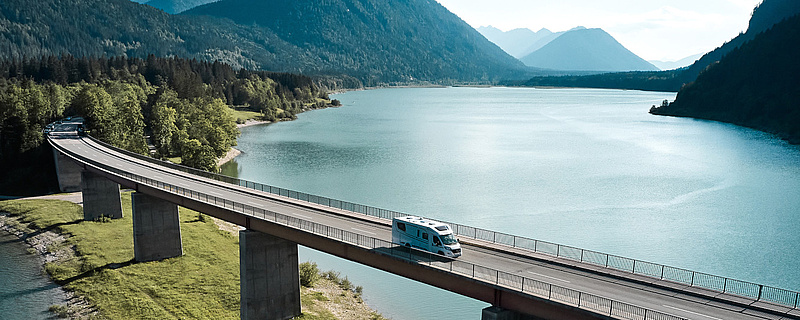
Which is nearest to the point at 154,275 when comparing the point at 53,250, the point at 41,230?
the point at 53,250

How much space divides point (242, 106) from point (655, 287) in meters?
179

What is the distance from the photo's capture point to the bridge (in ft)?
81.1

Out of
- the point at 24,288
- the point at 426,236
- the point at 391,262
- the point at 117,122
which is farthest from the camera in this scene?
the point at 117,122

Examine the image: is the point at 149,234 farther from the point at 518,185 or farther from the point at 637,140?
the point at 637,140

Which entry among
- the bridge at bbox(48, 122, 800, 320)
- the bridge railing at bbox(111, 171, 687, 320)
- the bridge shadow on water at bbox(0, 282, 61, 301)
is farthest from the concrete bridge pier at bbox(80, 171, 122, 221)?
the bridge railing at bbox(111, 171, 687, 320)

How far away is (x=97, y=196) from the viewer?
62406 millimetres

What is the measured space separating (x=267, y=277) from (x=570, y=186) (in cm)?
5849

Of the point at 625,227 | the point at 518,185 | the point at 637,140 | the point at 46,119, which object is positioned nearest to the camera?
the point at 625,227

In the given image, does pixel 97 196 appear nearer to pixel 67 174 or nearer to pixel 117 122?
pixel 67 174

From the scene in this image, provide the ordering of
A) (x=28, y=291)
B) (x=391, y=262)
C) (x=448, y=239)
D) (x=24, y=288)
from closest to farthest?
1. (x=448, y=239)
2. (x=391, y=262)
3. (x=28, y=291)
4. (x=24, y=288)

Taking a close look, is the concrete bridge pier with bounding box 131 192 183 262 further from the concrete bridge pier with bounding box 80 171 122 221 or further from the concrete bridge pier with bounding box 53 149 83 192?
the concrete bridge pier with bounding box 53 149 83 192

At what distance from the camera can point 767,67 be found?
7436 inches

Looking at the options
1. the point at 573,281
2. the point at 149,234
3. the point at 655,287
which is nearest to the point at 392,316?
the point at 573,281

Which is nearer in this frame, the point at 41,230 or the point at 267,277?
the point at 267,277
